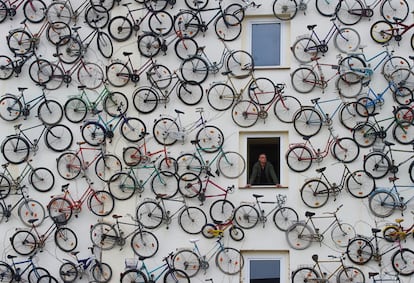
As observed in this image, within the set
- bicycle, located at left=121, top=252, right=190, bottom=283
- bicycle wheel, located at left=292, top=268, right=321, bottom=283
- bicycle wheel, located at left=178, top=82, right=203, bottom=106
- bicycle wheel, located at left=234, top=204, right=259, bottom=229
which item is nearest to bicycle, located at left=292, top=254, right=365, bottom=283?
bicycle wheel, located at left=292, top=268, right=321, bottom=283

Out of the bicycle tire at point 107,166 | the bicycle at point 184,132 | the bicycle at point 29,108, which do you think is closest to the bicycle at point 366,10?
the bicycle at point 184,132

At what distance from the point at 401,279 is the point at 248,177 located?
15.6 feet

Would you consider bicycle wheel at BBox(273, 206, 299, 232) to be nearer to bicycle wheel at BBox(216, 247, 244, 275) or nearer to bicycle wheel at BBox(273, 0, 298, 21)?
bicycle wheel at BBox(216, 247, 244, 275)

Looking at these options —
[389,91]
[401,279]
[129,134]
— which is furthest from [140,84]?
→ [401,279]

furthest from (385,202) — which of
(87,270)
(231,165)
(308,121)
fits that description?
(87,270)

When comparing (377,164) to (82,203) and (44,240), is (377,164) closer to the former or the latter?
(82,203)

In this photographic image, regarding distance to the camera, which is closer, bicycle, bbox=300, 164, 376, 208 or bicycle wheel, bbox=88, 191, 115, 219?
bicycle, bbox=300, 164, 376, 208

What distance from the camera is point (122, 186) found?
97.3ft

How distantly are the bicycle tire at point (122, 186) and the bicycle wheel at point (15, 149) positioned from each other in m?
2.54

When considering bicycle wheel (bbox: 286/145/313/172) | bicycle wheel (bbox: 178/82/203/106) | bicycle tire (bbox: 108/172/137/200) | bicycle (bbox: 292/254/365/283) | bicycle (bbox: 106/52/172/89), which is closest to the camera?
bicycle (bbox: 292/254/365/283)

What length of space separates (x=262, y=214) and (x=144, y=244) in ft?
10.3

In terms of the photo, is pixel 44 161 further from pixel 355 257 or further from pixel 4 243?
pixel 355 257

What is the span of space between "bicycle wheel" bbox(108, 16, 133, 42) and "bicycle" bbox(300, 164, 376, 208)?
6.59 meters

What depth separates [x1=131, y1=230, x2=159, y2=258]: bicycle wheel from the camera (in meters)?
29.1
